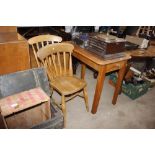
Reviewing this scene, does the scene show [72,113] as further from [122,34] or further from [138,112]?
[122,34]

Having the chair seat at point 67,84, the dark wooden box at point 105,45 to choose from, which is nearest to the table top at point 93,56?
the dark wooden box at point 105,45

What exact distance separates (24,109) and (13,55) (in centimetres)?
50

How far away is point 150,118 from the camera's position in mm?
2105

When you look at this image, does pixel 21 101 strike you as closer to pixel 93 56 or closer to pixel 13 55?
pixel 13 55

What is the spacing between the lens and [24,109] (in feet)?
4.71

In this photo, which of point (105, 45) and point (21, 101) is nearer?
point (21, 101)

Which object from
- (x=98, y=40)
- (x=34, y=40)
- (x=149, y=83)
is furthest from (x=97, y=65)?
(x=149, y=83)

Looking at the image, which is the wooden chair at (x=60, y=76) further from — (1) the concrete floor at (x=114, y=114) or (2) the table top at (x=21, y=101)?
(2) the table top at (x=21, y=101)

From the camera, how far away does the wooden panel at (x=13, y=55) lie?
4.84ft

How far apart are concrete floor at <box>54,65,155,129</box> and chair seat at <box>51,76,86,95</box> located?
15.5 inches

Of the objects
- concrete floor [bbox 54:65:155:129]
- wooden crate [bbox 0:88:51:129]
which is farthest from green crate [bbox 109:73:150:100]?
wooden crate [bbox 0:88:51:129]

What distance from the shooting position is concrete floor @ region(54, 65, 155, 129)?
1939mm

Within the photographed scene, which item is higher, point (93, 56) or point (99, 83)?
point (93, 56)

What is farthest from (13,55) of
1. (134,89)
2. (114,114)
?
(134,89)
